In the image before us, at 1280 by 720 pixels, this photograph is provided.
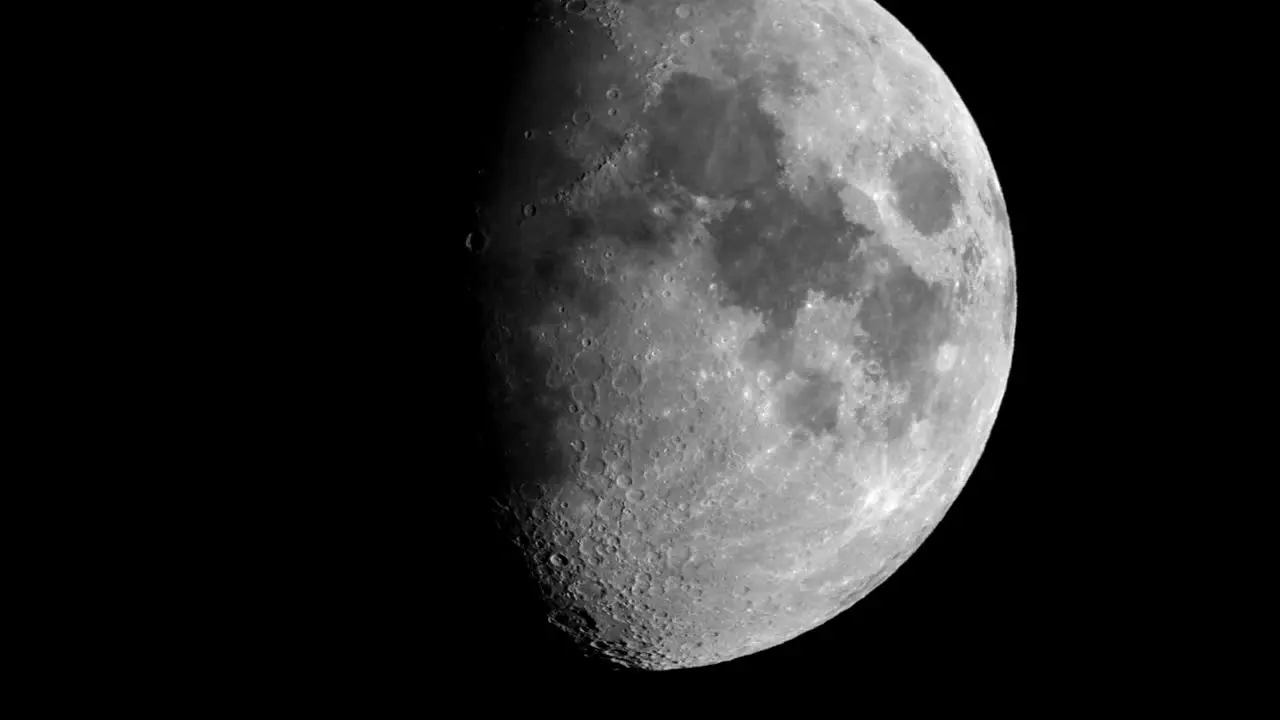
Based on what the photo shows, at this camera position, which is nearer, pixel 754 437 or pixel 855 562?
pixel 754 437

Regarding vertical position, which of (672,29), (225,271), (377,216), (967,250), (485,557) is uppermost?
(672,29)

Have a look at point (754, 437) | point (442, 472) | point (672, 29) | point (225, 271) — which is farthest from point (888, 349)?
point (225, 271)

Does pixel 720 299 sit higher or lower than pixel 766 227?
lower

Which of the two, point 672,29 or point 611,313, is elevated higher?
point 672,29

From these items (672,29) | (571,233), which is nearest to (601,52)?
(672,29)

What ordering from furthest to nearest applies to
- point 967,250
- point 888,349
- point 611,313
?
point 967,250
point 888,349
point 611,313

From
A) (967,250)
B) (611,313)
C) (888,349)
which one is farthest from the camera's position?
(967,250)

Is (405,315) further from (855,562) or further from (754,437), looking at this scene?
(855,562)
